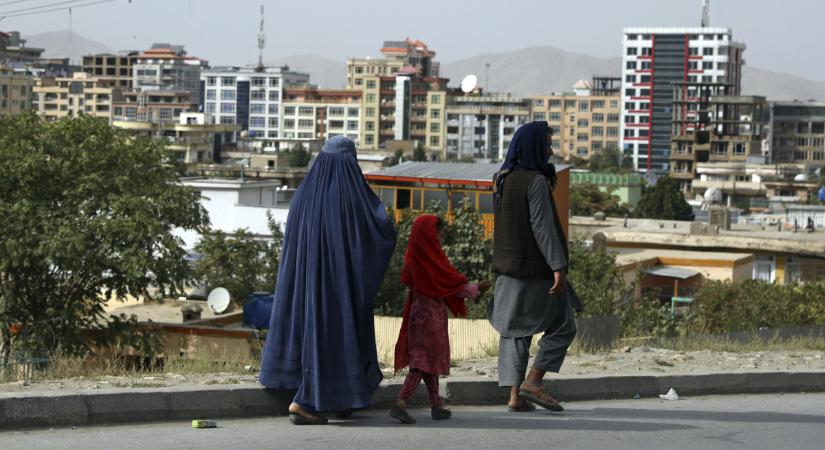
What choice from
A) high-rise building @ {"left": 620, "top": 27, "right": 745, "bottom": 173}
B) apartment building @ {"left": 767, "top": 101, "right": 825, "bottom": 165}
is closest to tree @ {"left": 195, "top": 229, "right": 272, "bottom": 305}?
apartment building @ {"left": 767, "top": 101, "right": 825, "bottom": 165}

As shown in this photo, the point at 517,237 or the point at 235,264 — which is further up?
the point at 517,237

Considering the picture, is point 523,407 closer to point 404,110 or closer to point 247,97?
point 404,110

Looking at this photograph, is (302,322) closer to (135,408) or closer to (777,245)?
(135,408)

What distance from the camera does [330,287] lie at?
250 inches

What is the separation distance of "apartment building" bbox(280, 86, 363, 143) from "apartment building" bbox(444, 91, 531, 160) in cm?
1500

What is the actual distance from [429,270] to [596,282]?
16.7m

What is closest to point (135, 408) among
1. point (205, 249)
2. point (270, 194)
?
point (205, 249)

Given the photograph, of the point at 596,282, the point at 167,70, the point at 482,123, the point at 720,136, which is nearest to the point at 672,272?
→ the point at 596,282

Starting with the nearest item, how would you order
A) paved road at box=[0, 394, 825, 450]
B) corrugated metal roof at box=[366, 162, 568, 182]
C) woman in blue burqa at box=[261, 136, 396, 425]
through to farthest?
paved road at box=[0, 394, 825, 450], woman in blue burqa at box=[261, 136, 396, 425], corrugated metal roof at box=[366, 162, 568, 182]

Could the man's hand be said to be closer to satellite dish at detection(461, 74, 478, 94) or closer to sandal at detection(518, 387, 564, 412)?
sandal at detection(518, 387, 564, 412)

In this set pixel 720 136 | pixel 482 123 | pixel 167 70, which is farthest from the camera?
pixel 167 70

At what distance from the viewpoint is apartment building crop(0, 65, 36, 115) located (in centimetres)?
12950

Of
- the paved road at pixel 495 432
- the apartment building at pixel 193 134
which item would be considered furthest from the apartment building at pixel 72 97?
the paved road at pixel 495 432

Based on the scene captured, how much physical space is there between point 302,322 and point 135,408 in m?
0.86
